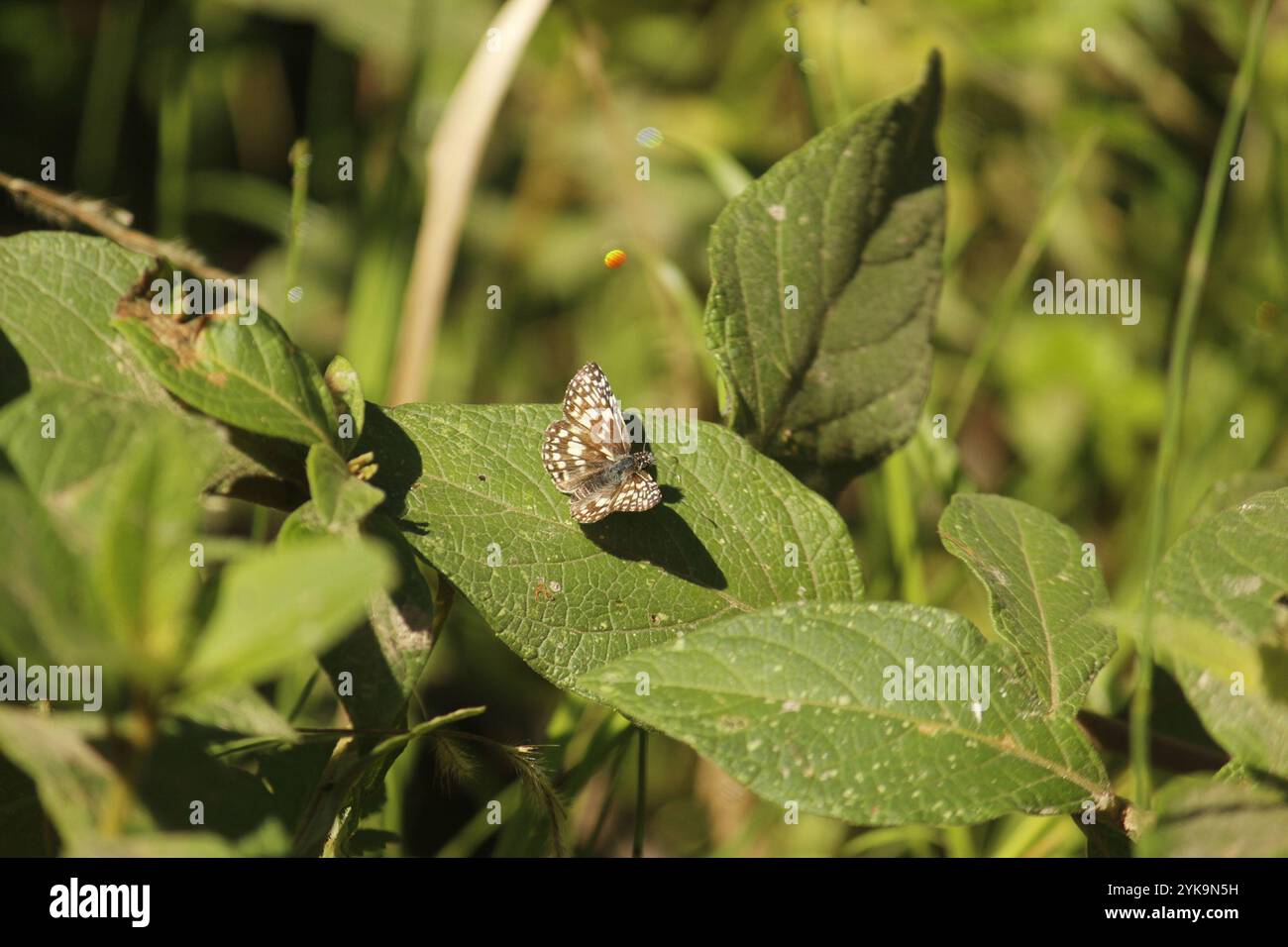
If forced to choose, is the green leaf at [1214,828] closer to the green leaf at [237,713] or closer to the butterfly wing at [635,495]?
the butterfly wing at [635,495]

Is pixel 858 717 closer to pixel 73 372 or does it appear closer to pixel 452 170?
pixel 73 372

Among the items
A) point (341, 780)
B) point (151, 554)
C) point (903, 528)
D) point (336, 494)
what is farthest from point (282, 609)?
point (903, 528)

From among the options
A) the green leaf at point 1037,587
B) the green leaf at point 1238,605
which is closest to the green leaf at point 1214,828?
the green leaf at point 1238,605

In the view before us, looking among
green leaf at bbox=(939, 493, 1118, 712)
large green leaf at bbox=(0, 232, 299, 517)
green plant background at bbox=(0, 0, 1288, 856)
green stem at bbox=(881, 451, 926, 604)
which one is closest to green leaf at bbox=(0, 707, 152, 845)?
large green leaf at bbox=(0, 232, 299, 517)

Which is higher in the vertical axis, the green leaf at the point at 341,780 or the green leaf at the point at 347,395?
the green leaf at the point at 347,395
